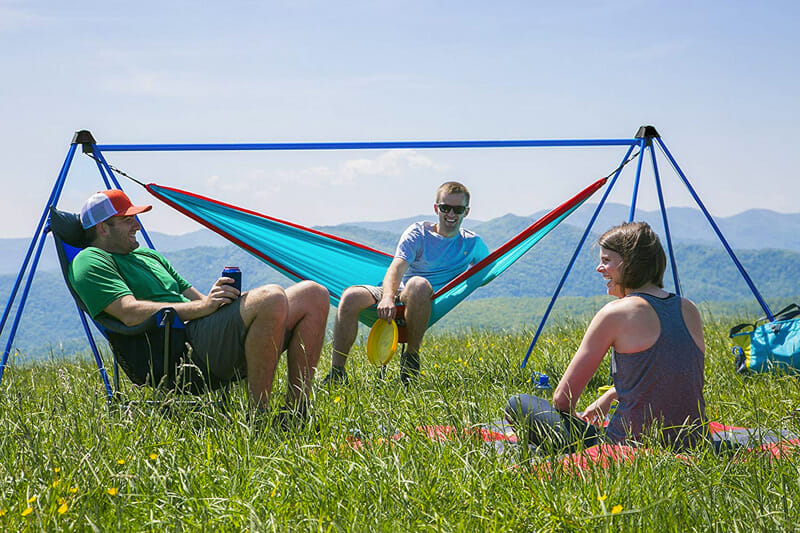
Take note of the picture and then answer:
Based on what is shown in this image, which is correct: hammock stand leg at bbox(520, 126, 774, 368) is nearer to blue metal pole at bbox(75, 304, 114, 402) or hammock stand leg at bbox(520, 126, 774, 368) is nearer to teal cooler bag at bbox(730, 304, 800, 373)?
teal cooler bag at bbox(730, 304, 800, 373)

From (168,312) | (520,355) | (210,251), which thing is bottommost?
(210,251)

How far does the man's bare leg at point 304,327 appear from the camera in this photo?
2.53 meters

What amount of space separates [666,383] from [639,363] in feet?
0.31

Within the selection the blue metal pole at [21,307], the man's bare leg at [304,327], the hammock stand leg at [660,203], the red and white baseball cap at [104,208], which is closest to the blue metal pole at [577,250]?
the hammock stand leg at [660,203]

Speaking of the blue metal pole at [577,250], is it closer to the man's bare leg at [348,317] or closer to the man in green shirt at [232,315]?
the man's bare leg at [348,317]

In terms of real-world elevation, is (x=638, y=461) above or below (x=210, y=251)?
above

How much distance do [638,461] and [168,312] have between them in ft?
5.14

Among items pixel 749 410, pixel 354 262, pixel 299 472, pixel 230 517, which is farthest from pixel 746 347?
pixel 230 517

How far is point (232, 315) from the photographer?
7.92 feet

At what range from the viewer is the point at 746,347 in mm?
3525

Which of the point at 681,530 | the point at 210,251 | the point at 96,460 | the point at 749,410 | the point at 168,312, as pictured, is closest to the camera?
the point at 681,530

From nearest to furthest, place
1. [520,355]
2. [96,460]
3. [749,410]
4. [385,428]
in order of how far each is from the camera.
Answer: [96,460]
[385,428]
[749,410]
[520,355]

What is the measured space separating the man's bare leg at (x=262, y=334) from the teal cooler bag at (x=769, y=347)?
2.32m

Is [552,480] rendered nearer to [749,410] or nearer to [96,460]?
[96,460]
